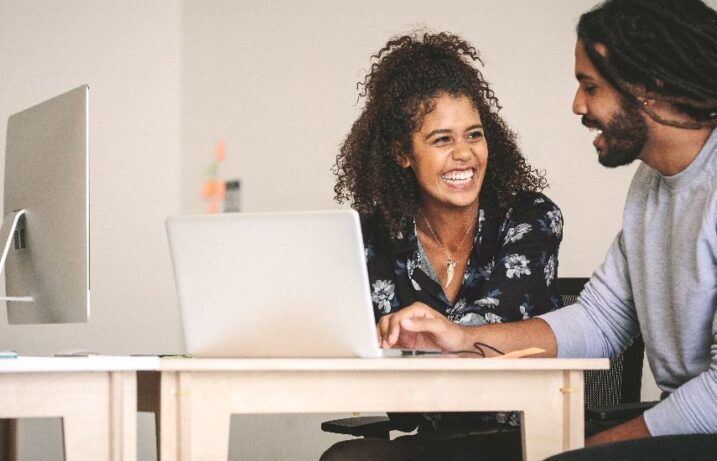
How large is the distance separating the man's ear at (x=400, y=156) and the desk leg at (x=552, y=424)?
1070 mm

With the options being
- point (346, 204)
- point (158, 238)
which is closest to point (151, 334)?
point (158, 238)

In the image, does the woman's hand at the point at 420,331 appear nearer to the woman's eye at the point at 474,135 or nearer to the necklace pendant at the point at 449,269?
the necklace pendant at the point at 449,269

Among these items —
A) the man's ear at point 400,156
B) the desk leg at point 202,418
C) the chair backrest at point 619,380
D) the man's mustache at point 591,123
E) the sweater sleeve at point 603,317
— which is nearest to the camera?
the desk leg at point 202,418

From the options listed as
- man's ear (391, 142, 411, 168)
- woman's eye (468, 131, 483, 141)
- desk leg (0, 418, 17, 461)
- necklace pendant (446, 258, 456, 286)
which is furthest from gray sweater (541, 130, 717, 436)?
desk leg (0, 418, 17, 461)

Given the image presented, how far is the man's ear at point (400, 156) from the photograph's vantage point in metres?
2.47

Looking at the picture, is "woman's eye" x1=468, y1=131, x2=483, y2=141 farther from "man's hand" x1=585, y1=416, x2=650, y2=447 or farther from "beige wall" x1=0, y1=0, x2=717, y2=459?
"beige wall" x1=0, y1=0, x2=717, y2=459

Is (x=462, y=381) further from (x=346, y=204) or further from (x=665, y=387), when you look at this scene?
(x=346, y=204)

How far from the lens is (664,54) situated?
1.73 meters

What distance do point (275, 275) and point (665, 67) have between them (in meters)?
0.76

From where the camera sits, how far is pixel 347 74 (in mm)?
3596

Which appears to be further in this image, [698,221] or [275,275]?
[698,221]

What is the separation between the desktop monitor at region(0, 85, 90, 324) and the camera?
171 cm

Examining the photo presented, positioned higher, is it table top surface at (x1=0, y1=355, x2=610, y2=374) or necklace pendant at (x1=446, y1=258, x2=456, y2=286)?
necklace pendant at (x1=446, y1=258, x2=456, y2=286)

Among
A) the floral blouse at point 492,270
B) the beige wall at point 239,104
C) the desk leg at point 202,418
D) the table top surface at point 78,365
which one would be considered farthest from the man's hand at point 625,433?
the beige wall at point 239,104
